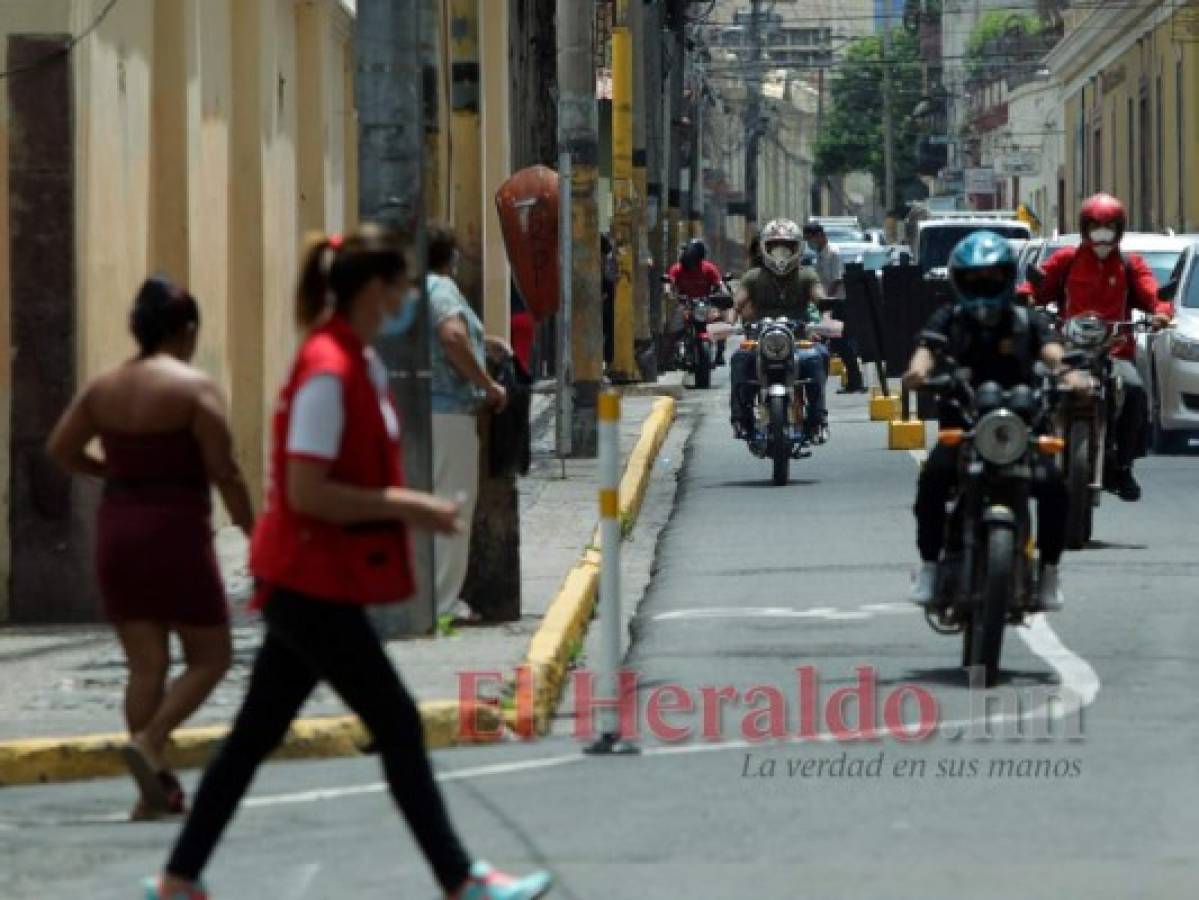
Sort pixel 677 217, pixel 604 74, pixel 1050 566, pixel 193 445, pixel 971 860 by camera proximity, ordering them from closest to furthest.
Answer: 1. pixel 971 860
2. pixel 193 445
3. pixel 1050 566
4. pixel 604 74
5. pixel 677 217

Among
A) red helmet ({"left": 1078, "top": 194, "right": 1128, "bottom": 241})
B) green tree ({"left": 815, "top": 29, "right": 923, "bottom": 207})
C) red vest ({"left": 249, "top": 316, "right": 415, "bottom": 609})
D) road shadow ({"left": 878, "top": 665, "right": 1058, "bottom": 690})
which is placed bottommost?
road shadow ({"left": 878, "top": 665, "right": 1058, "bottom": 690})

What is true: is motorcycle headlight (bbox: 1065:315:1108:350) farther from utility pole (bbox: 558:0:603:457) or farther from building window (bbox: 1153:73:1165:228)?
building window (bbox: 1153:73:1165:228)

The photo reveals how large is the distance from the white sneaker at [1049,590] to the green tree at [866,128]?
134012mm

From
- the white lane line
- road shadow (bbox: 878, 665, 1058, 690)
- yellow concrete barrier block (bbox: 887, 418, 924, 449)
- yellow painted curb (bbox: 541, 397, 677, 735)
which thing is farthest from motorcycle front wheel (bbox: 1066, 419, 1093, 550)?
yellow concrete barrier block (bbox: 887, 418, 924, 449)

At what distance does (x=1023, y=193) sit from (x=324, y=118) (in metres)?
83.6

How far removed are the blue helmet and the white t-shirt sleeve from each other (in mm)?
5741

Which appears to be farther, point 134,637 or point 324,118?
point 324,118

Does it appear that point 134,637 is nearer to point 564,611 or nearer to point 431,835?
point 431,835

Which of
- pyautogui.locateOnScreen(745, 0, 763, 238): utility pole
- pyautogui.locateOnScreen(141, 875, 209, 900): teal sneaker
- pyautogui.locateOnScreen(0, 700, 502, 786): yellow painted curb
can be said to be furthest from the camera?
pyautogui.locateOnScreen(745, 0, 763, 238): utility pole

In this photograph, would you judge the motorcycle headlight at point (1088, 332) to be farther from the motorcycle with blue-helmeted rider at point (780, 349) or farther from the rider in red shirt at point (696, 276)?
the rider in red shirt at point (696, 276)

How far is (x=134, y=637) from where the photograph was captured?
1054cm

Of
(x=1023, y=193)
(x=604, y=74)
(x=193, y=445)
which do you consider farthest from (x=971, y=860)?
(x=1023, y=193)

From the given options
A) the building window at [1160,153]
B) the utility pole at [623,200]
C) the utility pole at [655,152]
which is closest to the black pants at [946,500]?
the utility pole at [623,200]

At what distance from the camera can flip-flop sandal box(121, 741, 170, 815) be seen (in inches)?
408
